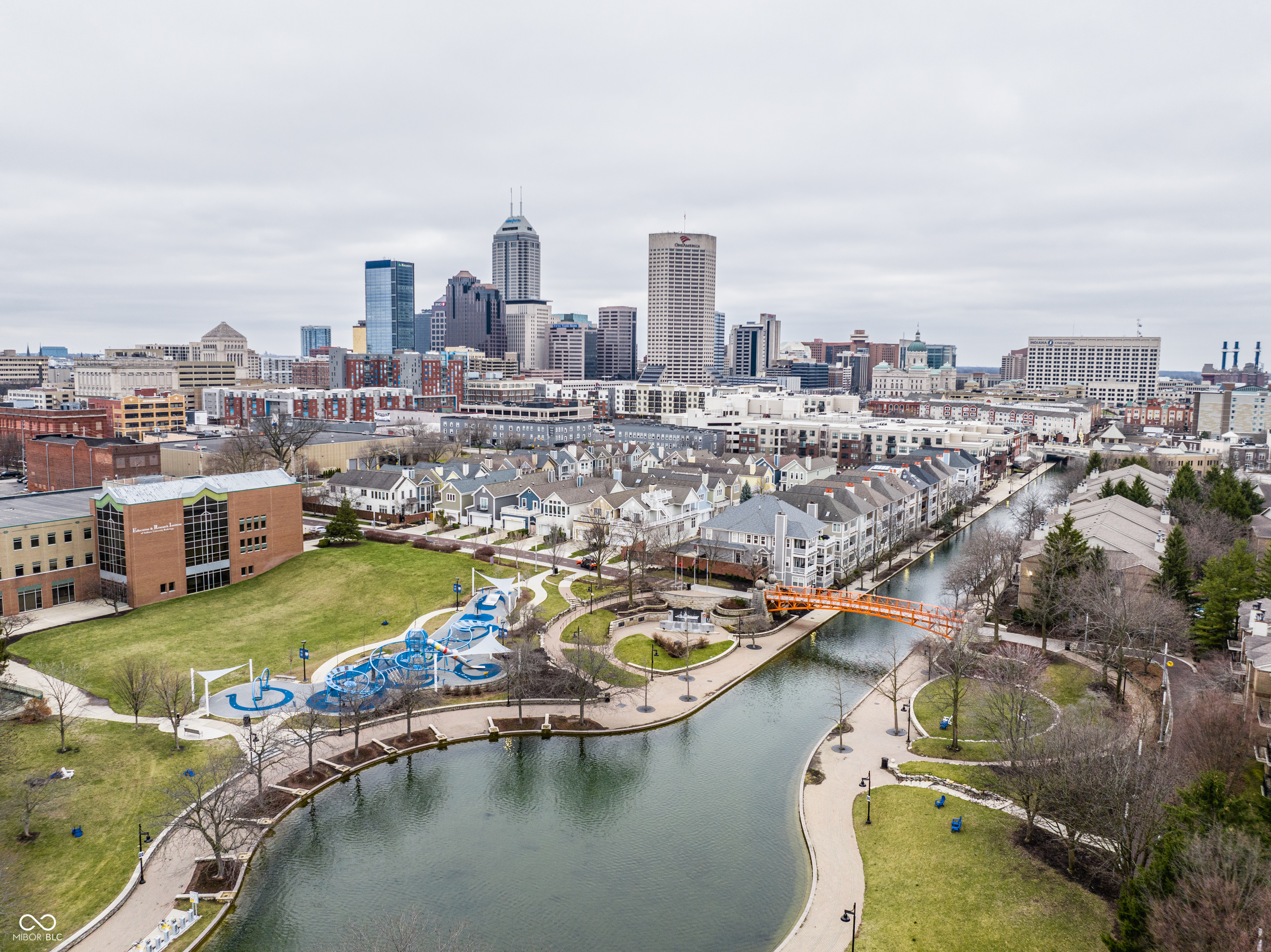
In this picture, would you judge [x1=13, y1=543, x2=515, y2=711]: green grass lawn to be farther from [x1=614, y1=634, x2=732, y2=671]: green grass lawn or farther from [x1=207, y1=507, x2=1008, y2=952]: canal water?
[x1=207, y1=507, x2=1008, y2=952]: canal water

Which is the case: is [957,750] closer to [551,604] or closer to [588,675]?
[588,675]

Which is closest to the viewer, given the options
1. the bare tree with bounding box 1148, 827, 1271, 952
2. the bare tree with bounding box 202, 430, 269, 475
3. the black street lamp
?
the bare tree with bounding box 1148, 827, 1271, 952

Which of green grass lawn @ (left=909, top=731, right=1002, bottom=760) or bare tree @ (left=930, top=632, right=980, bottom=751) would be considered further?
bare tree @ (left=930, top=632, right=980, bottom=751)

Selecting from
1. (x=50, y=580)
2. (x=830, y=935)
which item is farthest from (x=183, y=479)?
(x=830, y=935)

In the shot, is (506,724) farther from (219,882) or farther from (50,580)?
(50,580)

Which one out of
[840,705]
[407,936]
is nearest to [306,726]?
[407,936]

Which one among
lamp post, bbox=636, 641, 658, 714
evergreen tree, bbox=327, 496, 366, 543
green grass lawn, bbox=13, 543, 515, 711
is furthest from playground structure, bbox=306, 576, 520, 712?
evergreen tree, bbox=327, 496, 366, 543
